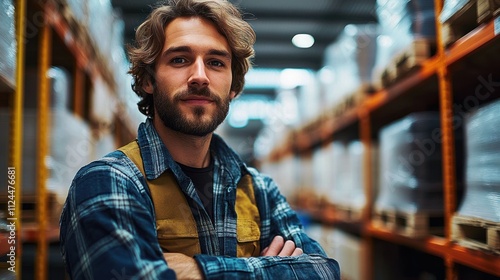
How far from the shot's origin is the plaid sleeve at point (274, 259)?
205 centimetres

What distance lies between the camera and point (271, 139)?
12445mm

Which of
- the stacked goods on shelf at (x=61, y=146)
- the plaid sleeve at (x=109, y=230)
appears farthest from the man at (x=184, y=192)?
the stacked goods on shelf at (x=61, y=146)

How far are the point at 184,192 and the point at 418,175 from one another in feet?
7.27

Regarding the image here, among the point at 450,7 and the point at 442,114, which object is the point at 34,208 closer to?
the point at 442,114

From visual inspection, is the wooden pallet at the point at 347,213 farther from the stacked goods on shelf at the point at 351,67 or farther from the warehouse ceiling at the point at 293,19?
the warehouse ceiling at the point at 293,19

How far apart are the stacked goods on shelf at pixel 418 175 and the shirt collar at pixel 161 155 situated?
177cm

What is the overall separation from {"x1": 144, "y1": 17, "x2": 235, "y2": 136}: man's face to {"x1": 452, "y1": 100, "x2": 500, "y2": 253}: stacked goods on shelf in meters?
1.53

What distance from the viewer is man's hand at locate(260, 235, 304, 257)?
7.90 feet

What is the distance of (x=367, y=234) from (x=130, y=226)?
3.71 metres

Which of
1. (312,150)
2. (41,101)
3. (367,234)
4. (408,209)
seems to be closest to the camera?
(41,101)

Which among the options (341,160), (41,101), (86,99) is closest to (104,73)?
(86,99)

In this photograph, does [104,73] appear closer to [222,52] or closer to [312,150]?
[222,52]

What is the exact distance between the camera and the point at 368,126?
5.16m

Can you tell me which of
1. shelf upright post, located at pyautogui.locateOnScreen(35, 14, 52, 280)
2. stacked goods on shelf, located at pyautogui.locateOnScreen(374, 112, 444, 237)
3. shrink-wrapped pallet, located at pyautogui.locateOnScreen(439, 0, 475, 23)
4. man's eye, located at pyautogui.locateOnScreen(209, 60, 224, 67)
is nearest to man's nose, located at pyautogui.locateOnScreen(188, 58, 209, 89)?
man's eye, located at pyautogui.locateOnScreen(209, 60, 224, 67)
